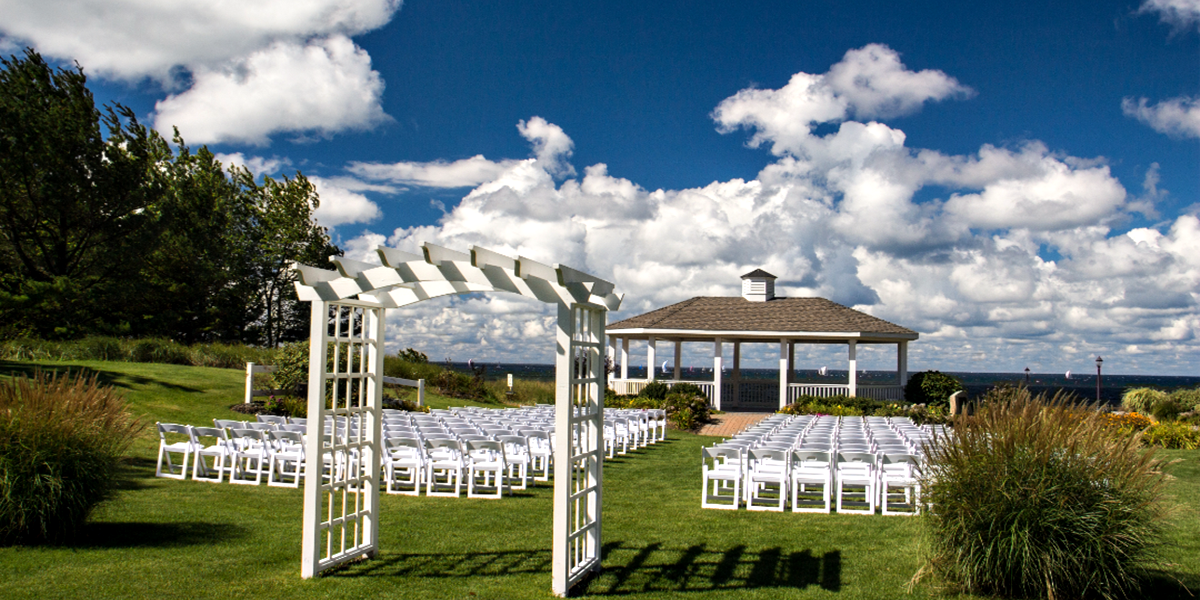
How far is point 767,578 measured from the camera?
6.34m

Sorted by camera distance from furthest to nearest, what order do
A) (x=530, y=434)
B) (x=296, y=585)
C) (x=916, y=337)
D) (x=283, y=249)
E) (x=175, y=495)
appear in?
(x=283, y=249) < (x=916, y=337) < (x=530, y=434) < (x=175, y=495) < (x=296, y=585)

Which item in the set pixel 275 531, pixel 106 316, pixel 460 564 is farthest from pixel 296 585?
pixel 106 316

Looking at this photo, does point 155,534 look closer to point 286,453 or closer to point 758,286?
point 286,453

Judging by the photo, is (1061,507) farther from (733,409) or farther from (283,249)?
(283,249)

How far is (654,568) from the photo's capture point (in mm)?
6613

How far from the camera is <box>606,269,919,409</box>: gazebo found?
24.6 metres

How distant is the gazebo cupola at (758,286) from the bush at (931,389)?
6.37m

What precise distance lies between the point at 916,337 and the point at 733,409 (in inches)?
241

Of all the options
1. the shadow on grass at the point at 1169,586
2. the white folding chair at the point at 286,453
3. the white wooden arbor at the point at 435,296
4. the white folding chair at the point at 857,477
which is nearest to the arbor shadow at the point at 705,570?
the white wooden arbor at the point at 435,296

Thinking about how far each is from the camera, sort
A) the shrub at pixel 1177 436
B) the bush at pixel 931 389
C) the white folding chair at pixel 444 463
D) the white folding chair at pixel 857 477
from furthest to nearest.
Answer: the bush at pixel 931 389 < the shrub at pixel 1177 436 < the white folding chair at pixel 444 463 < the white folding chair at pixel 857 477

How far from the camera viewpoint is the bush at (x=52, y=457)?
6324mm

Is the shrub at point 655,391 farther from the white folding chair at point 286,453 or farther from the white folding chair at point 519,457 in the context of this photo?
the white folding chair at point 286,453

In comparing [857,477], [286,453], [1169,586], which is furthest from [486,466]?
[1169,586]

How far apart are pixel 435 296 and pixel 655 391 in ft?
55.6
